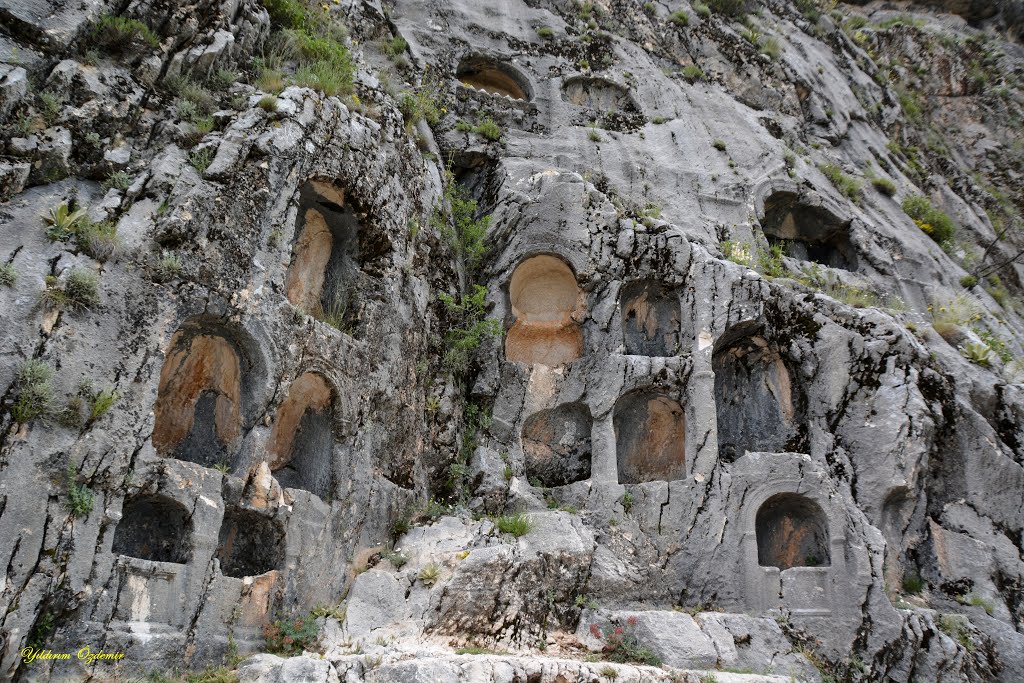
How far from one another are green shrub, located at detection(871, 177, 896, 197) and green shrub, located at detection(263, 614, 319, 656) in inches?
825

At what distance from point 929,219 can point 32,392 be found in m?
23.8

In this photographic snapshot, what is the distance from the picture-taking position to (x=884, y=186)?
2448 centimetres

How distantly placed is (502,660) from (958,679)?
26.8 feet

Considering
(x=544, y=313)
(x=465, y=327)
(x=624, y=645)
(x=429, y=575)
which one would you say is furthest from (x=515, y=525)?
(x=544, y=313)

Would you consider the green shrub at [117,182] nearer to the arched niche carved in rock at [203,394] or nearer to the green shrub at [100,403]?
the arched niche carved in rock at [203,394]

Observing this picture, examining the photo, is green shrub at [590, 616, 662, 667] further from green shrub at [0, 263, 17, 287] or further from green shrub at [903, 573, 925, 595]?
green shrub at [0, 263, 17, 287]

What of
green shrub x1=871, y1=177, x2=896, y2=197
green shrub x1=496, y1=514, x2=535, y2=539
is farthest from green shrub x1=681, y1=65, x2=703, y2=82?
green shrub x1=496, y1=514, x2=535, y2=539

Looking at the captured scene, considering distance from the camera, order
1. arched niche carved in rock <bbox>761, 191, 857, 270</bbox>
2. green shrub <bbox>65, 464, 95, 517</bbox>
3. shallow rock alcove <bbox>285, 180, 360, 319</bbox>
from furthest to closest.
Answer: arched niche carved in rock <bbox>761, 191, 857, 270</bbox>
shallow rock alcove <bbox>285, 180, 360, 319</bbox>
green shrub <bbox>65, 464, 95, 517</bbox>

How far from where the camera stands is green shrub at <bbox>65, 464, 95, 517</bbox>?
1020 centimetres

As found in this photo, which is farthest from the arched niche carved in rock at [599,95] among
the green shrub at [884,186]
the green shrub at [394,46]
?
the green shrub at [884,186]

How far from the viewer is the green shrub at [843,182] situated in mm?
23484

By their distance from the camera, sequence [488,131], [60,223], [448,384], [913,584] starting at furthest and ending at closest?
[488,131]
[448,384]
[913,584]
[60,223]

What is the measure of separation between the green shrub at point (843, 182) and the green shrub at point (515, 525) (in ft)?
50.1

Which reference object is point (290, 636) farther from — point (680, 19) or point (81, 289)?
point (680, 19)
